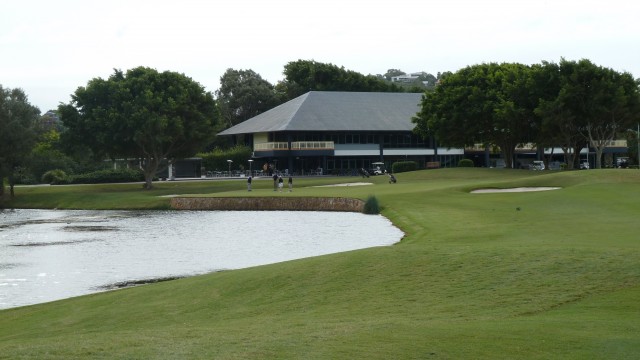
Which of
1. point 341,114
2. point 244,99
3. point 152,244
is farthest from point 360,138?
point 152,244

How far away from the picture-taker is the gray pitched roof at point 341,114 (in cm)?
10462

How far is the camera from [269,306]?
19344 mm

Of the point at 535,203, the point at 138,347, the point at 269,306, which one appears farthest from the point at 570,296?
the point at 535,203

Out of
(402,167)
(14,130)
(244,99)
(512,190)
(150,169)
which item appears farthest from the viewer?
(244,99)

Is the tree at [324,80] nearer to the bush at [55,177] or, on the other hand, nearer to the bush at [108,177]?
the bush at [108,177]

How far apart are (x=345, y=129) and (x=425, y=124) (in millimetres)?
12773

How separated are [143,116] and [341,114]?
32.9m

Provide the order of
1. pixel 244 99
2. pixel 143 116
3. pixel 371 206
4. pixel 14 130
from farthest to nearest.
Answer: pixel 244 99
pixel 143 116
pixel 14 130
pixel 371 206

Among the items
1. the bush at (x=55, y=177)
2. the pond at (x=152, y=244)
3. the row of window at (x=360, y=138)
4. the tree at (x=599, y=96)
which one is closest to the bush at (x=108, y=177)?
the bush at (x=55, y=177)

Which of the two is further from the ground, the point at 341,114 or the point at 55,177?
the point at 341,114

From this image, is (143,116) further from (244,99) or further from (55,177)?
(244,99)

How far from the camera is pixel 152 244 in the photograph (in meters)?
39.1

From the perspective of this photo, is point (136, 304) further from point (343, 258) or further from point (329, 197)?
point (329, 197)

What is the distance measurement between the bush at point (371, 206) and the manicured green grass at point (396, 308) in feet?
60.0
